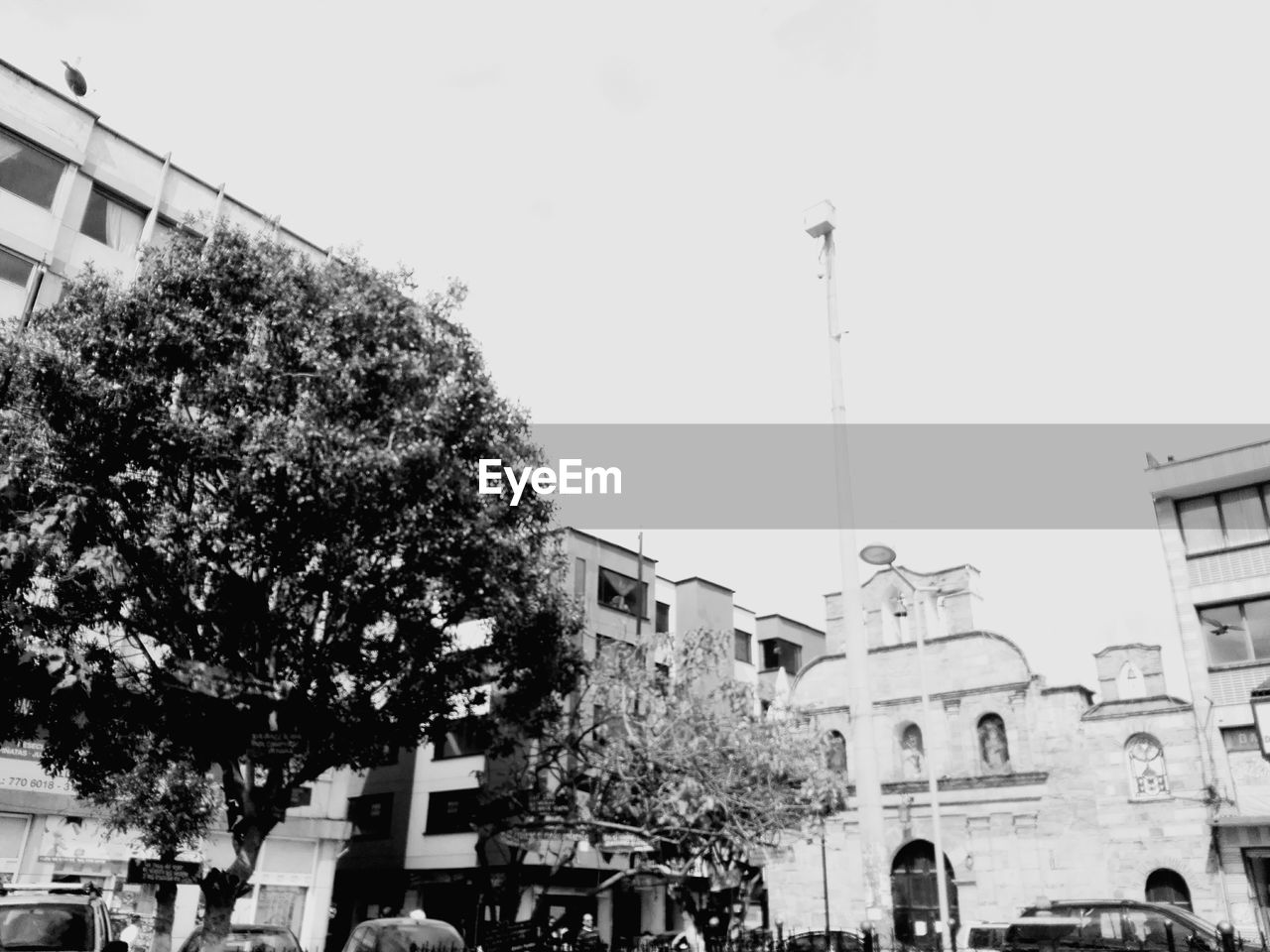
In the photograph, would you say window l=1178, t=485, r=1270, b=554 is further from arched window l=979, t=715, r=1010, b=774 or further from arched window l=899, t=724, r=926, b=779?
arched window l=899, t=724, r=926, b=779

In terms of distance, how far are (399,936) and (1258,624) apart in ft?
→ 86.3

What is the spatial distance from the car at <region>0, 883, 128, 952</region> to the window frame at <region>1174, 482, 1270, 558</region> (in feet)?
99.2

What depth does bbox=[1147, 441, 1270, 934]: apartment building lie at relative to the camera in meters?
27.5

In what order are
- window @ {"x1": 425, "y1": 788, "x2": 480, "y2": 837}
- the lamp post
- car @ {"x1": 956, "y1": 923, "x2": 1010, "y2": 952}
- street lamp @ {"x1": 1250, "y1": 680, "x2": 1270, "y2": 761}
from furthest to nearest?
window @ {"x1": 425, "y1": 788, "x2": 480, "y2": 837} < car @ {"x1": 956, "y1": 923, "x2": 1010, "y2": 952} < street lamp @ {"x1": 1250, "y1": 680, "x2": 1270, "y2": 761} < the lamp post

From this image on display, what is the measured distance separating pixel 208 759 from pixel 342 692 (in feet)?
6.92

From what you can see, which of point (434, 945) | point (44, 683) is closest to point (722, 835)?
point (434, 945)

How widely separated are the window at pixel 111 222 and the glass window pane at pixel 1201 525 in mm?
31730

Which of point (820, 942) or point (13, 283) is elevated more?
point (13, 283)

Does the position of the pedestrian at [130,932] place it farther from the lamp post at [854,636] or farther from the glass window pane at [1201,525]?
the glass window pane at [1201,525]

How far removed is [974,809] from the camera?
112 ft

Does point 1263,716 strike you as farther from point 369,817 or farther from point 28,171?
point 369,817

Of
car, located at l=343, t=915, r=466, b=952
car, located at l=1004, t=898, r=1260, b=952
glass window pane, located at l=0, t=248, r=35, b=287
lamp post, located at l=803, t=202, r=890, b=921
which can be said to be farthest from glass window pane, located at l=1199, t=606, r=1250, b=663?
glass window pane, located at l=0, t=248, r=35, b=287

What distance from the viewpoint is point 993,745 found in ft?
116

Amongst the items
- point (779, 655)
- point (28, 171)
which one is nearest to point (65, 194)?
point (28, 171)
